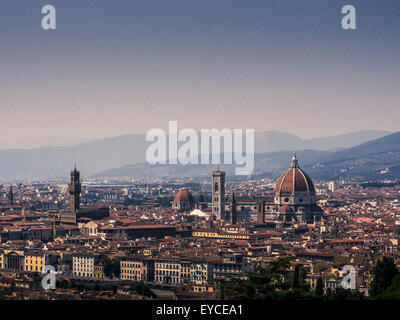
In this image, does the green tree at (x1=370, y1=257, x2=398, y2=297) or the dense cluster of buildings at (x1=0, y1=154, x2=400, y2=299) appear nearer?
the green tree at (x1=370, y1=257, x2=398, y2=297)

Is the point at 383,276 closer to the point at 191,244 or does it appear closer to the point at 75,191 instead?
the point at 191,244

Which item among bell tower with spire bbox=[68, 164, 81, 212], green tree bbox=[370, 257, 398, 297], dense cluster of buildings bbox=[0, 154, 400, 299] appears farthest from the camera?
bell tower with spire bbox=[68, 164, 81, 212]

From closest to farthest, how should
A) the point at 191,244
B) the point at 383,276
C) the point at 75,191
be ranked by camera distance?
the point at 383,276
the point at 191,244
the point at 75,191

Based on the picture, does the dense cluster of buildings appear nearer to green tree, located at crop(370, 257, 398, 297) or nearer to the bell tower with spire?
the bell tower with spire

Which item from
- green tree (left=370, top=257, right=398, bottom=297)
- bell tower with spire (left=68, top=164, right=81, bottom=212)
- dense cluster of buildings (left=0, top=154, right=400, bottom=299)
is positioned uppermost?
bell tower with spire (left=68, top=164, right=81, bottom=212)

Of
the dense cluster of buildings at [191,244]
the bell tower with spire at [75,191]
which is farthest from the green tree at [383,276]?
the bell tower with spire at [75,191]

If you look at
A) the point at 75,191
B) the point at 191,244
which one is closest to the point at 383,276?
the point at 191,244

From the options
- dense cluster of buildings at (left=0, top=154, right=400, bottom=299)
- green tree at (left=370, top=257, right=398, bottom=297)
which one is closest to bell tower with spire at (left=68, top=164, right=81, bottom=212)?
dense cluster of buildings at (left=0, top=154, right=400, bottom=299)
